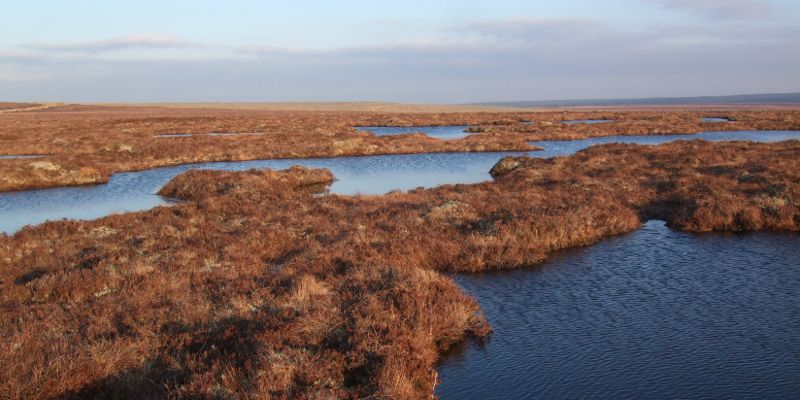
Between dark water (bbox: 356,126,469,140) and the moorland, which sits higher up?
dark water (bbox: 356,126,469,140)

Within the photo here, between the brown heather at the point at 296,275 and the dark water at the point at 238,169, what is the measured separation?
212 inches

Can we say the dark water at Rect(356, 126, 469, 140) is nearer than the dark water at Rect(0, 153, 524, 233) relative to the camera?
No

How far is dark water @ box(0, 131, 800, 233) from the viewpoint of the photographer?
3262 cm

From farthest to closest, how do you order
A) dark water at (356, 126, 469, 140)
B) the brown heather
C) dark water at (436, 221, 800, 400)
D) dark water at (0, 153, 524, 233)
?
dark water at (356, 126, 469, 140)
dark water at (0, 153, 524, 233)
dark water at (436, 221, 800, 400)
the brown heather

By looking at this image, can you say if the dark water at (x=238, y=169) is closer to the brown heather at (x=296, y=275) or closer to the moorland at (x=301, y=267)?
the moorland at (x=301, y=267)

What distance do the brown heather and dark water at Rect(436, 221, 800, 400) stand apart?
3.77 feet

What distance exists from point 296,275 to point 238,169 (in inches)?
1360

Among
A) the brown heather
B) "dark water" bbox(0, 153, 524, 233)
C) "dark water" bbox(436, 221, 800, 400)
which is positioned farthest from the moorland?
"dark water" bbox(0, 153, 524, 233)

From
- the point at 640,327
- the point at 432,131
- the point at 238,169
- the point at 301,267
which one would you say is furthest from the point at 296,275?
the point at 432,131

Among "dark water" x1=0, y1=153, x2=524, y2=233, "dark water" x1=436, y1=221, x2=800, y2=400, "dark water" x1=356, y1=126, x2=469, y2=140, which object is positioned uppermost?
"dark water" x1=356, y1=126, x2=469, y2=140

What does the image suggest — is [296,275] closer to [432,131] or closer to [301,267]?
[301,267]

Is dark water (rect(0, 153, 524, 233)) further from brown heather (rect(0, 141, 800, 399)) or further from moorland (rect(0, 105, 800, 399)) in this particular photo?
brown heather (rect(0, 141, 800, 399))

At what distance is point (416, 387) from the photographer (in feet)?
35.6

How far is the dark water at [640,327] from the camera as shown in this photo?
11.5 meters
